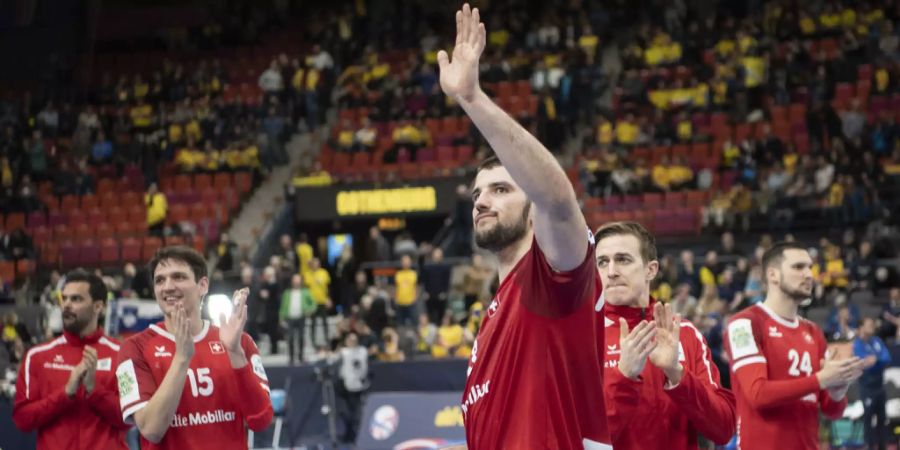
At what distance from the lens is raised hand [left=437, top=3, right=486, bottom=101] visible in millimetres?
Answer: 4215

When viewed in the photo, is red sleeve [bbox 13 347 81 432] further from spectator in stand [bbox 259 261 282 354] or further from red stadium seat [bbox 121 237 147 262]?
red stadium seat [bbox 121 237 147 262]

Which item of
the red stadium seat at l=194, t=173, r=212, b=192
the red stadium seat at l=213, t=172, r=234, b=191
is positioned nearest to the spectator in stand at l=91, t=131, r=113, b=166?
the red stadium seat at l=194, t=173, r=212, b=192

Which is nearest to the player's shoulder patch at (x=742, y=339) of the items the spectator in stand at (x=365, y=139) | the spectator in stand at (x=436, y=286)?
the spectator in stand at (x=436, y=286)

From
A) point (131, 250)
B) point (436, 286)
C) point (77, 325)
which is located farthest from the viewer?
point (131, 250)

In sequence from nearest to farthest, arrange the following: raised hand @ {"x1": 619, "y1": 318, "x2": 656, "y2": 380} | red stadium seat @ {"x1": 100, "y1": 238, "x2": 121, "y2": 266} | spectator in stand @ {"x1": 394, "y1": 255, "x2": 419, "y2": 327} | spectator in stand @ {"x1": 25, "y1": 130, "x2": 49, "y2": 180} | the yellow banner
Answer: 1. raised hand @ {"x1": 619, "y1": 318, "x2": 656, "y2": 380}
2. spectator in stand @ {"x1": 394, "y1": 255, "x2": 419, "y2": 327}
3. the yellow banner
4. red stadium seat @ {"x1": 100, "y1": 238, "x2": 121, "y2": 266}
5. spectator in stand @ {"x1": 25, "y1": 130, "x2": 49, "y2": 180}

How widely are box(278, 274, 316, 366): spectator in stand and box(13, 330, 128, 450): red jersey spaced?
14.3 m

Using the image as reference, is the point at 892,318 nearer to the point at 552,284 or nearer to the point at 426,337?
the point at 426,337

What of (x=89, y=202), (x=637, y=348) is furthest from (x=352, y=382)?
(x=89, y=202)

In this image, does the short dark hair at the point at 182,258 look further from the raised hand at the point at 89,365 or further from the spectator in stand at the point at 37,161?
the spectator in stand at the point at 37,161

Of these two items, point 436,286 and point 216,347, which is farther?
point 436,286

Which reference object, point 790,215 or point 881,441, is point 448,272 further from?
point 881,441

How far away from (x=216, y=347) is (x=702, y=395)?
8.55 feet

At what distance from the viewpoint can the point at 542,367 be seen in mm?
4527

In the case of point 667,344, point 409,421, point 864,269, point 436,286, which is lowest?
point 409,421
